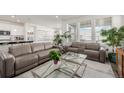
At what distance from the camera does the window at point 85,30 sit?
4.80 meters

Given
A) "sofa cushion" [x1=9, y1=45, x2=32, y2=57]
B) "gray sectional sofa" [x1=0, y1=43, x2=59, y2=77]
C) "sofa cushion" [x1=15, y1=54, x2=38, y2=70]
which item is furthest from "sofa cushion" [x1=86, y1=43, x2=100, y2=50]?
"sofa cushion" [x1=9, y1=45, x2=32, y2=57]

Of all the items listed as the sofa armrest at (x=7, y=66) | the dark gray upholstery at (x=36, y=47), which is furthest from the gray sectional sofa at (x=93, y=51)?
the sofa armrest at (x=7, y=66)

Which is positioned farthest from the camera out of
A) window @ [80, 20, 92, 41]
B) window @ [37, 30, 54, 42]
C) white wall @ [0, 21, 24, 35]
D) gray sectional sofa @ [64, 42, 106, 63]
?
window @ [37, 30, 54, 42]

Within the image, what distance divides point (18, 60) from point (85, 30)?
4.06 metres

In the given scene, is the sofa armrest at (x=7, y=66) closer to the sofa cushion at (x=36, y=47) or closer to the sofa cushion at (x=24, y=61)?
the sofa cushion at (x=24, y=61)

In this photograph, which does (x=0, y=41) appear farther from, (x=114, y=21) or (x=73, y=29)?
(x=114, y=21)

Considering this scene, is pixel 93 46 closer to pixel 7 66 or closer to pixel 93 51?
pixel 93 51

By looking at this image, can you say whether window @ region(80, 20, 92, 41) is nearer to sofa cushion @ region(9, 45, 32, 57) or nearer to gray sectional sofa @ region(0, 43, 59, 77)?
gray sectional sofa @ region(0, 43, 59, 77)

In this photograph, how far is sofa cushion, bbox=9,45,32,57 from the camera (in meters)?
2.73

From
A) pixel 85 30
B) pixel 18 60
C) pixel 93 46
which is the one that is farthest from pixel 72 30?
pixel 18 60

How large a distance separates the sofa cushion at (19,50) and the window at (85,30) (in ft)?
10.8
